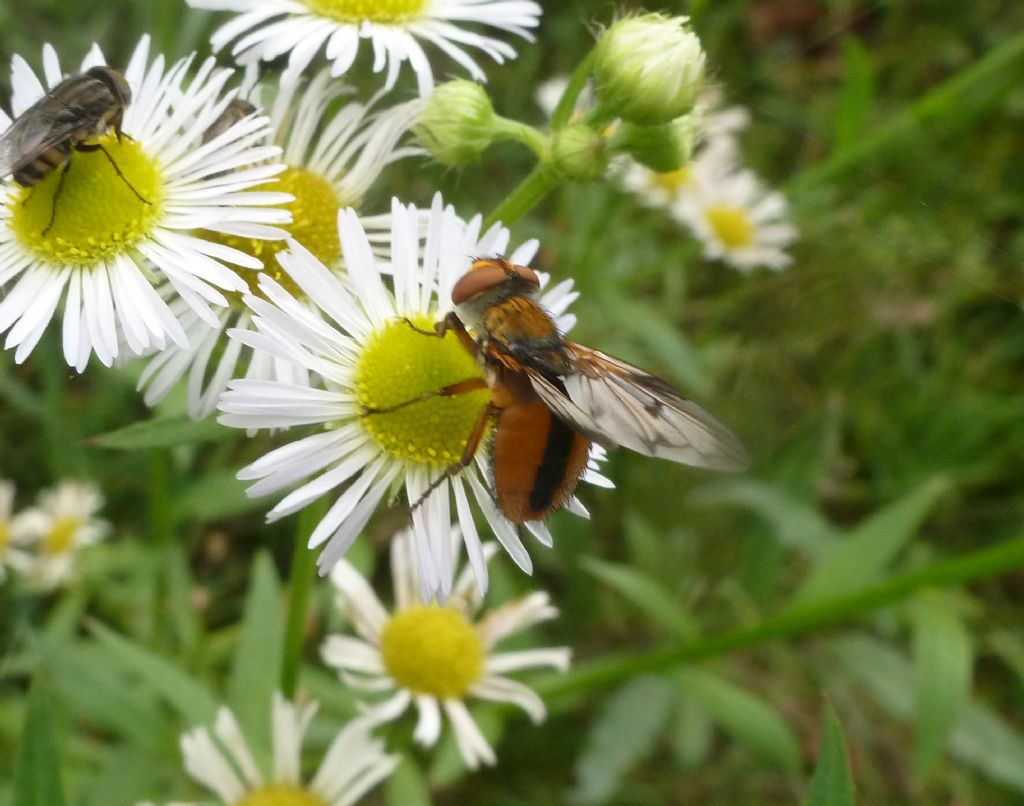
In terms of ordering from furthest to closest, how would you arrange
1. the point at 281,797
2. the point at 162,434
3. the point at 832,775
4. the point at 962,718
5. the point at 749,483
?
the point at 749,483, the point at 962,718, the point at 281,797, the point at 162,434, the point at 832,775

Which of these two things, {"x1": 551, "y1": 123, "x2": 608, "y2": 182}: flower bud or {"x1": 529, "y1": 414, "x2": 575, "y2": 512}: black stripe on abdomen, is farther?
{"x1": 551, "y1": 123, "x2": 608, "y2": 182}: flower bud

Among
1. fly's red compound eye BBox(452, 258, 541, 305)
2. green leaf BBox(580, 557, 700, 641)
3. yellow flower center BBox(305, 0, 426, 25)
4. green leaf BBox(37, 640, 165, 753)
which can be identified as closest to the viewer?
fly's red compound eye BBox(452, 258, 541, 305)

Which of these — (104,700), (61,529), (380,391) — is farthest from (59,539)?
(380,391)

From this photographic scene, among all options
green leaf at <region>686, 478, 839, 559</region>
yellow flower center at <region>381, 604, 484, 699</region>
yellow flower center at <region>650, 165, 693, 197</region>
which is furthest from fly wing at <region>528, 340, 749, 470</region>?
yellow flower center at <region>650, 165, 693, 197</region>

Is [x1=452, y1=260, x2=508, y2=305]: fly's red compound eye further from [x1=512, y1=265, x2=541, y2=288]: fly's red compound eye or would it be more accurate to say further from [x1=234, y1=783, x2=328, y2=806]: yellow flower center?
[x1=234, y1=783, x2=328, y2=806]: yellow flower center

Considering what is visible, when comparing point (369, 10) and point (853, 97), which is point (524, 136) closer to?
point (369, 10)

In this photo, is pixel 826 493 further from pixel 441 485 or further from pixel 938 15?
pixel 441 485

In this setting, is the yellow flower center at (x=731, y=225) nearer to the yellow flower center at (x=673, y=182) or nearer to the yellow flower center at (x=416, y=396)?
the yellow flower center at (x=673, y=182)
